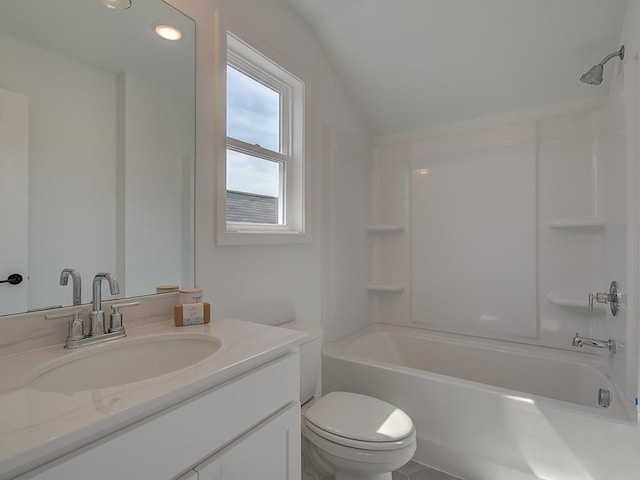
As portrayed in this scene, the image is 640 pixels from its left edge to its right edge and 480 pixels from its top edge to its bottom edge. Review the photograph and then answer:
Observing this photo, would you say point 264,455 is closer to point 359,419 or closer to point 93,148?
point 359,419

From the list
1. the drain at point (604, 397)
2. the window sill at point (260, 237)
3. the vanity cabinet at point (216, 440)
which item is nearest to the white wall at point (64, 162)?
the window sill at point (260, 237)

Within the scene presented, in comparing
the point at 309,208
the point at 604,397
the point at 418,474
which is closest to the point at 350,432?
the point at 418,474

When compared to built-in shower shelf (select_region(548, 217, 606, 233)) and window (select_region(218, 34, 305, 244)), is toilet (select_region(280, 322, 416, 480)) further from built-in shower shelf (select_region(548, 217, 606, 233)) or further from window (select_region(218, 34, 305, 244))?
built-in shower shelf (select_region(548, 217, 606, 233))

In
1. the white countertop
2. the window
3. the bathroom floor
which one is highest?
the window

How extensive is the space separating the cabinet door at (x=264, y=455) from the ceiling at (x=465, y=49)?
205 cm

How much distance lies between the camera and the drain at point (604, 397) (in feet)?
5.34

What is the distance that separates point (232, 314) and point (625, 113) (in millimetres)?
1950

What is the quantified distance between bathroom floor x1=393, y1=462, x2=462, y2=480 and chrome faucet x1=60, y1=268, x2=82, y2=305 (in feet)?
5.37

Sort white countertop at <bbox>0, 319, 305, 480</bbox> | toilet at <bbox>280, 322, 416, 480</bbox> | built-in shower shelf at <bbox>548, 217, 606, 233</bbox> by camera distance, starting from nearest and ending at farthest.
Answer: white countertop at <bbox>0, 319, 305, 480</bbox>, toilet at <bbox>280, 322, 416, 480</bbox>, built-in shower shelf at <bbox>548, 217, 606, 233</bbox>

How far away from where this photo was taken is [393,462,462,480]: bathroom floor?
166 centimetres

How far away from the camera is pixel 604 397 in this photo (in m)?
1.66

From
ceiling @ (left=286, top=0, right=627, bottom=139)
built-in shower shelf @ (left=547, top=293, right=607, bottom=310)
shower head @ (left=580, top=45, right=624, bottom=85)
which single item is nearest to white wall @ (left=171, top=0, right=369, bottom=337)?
ceiling @ (left=286, top=0, right=627, bottom=139)

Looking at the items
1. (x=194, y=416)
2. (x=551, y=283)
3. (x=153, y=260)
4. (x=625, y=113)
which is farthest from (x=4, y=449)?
(x=551, y=283)

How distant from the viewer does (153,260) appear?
124cm
